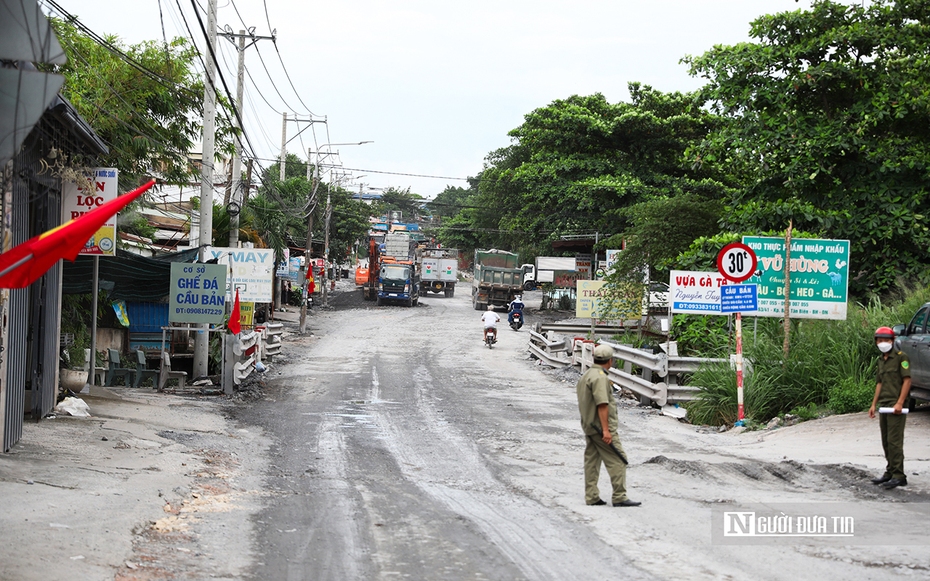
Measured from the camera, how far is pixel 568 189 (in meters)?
46.3

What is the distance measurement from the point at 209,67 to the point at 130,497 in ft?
49.3

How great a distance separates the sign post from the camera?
1498 centimetres

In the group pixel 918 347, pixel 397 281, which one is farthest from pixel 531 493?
pixel 397 281

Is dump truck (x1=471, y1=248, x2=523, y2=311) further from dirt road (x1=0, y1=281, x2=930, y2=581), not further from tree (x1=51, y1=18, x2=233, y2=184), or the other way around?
dirt road (x1=0, y1=281, x2=930, y2=581)

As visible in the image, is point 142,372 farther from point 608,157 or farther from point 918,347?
point 608,157

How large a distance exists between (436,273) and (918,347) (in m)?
62.8

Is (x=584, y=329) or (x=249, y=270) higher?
(x=249, y=270)

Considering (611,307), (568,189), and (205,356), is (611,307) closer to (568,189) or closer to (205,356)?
(205,356)

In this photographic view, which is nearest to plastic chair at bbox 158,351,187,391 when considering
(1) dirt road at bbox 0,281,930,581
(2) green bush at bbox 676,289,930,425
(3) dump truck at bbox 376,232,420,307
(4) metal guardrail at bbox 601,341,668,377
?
(1) dirt road at bbox 0,281,930,581

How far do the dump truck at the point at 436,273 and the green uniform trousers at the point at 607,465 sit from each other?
6552cm

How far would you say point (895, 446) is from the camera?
9.65 metres

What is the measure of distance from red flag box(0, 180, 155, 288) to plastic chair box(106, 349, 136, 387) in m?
15.2

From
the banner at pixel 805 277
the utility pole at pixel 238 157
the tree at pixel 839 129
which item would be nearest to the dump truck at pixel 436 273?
the utility pole at pixel 238 157

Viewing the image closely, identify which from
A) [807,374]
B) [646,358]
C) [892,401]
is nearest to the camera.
Answer: [892,401]
